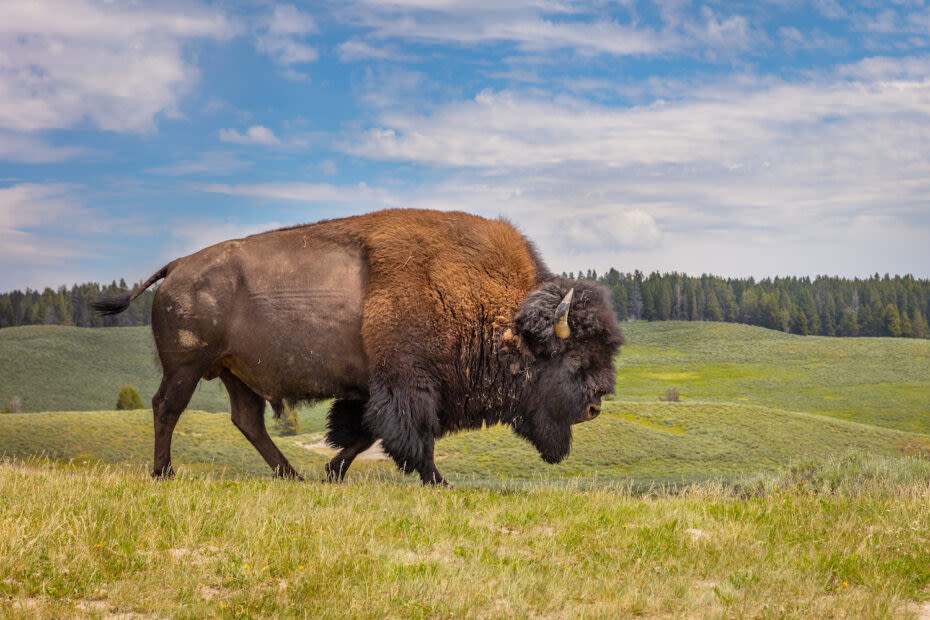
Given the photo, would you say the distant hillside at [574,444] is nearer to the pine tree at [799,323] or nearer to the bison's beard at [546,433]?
the bison's beard at [546,433]

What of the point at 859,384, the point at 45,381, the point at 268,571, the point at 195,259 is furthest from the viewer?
the point at 45,381

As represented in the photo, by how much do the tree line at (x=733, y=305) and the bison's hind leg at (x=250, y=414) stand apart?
109150 mm

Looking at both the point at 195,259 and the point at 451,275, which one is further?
the point at 195,259

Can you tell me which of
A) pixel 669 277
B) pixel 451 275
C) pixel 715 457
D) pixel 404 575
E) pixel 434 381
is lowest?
pixel 715 457

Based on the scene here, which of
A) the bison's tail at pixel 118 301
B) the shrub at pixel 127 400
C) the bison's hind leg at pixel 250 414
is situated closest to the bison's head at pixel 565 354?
the bison's hind leg at pixel 250 414

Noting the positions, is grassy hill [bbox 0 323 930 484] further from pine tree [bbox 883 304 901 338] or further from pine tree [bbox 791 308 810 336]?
pine tree [bbox 883 304 901 338]

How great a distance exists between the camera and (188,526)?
582 cm

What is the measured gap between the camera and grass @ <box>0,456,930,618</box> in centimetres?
485

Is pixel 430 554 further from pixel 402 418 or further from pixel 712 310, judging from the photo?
pixel 712 310

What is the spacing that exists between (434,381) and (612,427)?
24237 millimetres

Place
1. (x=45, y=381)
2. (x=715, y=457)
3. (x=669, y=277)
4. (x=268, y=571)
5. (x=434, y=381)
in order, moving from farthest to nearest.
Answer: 1. (x=669, y=277)
2. (x=45, y=381)
3. (x=715, y=457)
4. (x=434, y=381)
5. (x=268, y=571)

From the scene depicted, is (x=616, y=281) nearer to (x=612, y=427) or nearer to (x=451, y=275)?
(x=612, y=427)

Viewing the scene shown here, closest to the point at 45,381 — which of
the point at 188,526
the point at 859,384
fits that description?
the point at 859,384

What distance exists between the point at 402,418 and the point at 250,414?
2.48 metres
